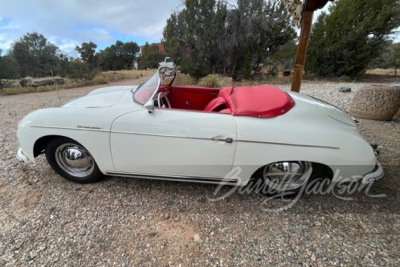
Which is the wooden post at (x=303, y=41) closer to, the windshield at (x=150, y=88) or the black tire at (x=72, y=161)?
the windshield at (x=150, y=88)

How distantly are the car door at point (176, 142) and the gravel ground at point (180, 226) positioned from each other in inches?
15.9

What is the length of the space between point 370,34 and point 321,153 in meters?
13.9

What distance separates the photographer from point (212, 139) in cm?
184

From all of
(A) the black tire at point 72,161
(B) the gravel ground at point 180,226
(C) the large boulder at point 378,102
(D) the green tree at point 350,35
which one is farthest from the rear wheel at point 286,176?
(D) the green tree at point 350,35

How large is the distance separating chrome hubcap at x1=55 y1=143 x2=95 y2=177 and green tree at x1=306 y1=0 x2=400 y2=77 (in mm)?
13536

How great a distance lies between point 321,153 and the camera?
1810 millimetres

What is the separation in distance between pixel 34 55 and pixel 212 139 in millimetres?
33726

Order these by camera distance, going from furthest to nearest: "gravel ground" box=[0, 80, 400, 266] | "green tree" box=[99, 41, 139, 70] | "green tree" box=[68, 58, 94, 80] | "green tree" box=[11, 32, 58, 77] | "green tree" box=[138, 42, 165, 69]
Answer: "green tree" box=[99, 41, 139, 70]
"green tree" box=[138, 42, 165, 69]
"green tree" box=[11, 32, 58, 77]
"green tree" box=[68, 58, 94, 80]
"gravel ground" box=[0, 80, 400, 266]

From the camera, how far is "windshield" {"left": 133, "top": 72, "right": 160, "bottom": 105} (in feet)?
6.89

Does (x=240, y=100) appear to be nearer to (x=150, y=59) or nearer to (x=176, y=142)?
(x=176, y=142)

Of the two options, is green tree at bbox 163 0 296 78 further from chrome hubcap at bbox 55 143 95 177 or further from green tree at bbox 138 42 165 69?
green tree at bbox 138 42 165 69

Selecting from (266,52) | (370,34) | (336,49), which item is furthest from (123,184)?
(370,34)
